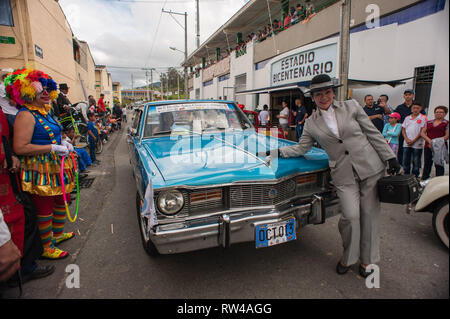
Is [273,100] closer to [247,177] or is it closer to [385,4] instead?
[385,4]

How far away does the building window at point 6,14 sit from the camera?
8.94 meters

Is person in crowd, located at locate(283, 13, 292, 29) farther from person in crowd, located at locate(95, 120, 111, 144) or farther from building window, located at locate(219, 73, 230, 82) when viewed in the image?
person in crowd, located at locate(95, 120, 111, 144)

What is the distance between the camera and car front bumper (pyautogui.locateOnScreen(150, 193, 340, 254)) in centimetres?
201

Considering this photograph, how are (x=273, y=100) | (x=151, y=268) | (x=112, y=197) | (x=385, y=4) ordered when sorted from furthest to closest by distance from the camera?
(x=273, y=100) → (x=385, y=4) → (x=112, y=197) → (x=151, y=268)

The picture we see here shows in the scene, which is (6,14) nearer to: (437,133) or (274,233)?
(274,233)

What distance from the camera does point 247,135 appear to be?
12.0ft

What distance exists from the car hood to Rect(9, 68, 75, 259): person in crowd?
931mm

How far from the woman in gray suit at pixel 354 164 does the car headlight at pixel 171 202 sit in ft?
4.58

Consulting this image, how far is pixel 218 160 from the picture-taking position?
A: 2.53m

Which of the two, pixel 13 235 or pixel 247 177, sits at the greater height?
pixel 247 177

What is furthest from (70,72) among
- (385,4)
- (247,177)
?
(247,177)

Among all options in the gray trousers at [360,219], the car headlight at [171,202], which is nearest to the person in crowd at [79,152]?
the car headlight at [171,202]

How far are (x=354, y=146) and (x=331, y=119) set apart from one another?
12.6 inches
